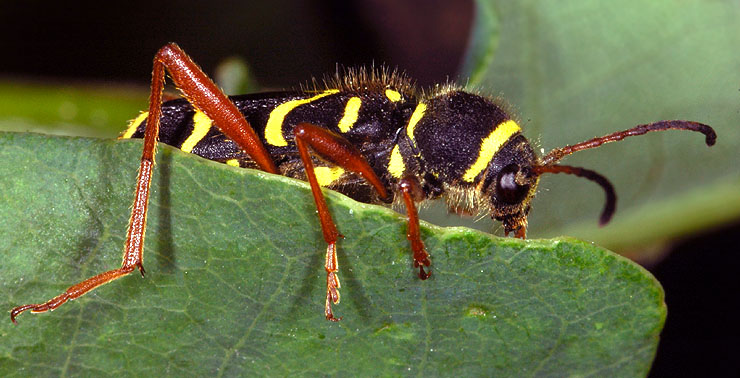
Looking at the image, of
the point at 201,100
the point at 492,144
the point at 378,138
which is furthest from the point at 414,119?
the point at 201,100

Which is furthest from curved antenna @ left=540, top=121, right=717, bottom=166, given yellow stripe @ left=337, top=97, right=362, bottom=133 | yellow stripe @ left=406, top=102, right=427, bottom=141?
yellow stripe @ left=337, top=97, right=362, bottom=133

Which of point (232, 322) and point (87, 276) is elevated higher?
point (87, 276)

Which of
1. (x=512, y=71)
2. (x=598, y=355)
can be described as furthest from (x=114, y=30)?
(x=598, y=355)

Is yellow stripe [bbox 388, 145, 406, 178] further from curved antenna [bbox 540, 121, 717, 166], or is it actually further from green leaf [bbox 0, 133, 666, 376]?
green leaf [bbox 0, 133, 666, 376]

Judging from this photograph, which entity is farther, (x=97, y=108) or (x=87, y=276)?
(x=97, y=108)

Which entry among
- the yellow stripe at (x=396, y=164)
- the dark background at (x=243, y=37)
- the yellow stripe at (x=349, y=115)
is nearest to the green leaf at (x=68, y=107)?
the dark background at (x=243, y=37)

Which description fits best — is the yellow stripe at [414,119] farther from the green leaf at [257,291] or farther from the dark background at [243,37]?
the green leaf at [257,291]

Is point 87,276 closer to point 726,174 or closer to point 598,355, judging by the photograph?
point 598,355

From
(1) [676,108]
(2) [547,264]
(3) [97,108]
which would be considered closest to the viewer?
(2) [547,264]
